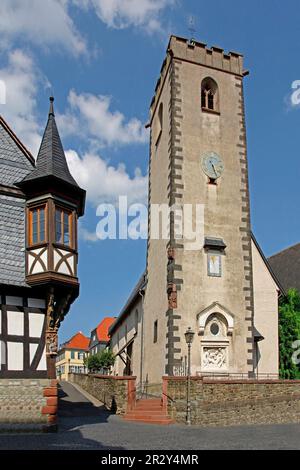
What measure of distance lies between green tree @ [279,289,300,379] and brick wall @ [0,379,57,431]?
56.8ft

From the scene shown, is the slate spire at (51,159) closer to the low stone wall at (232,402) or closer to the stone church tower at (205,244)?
the stone church tower at (205,244)

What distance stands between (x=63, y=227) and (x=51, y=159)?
96.4 inches

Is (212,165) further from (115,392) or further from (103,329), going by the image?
(103,329)

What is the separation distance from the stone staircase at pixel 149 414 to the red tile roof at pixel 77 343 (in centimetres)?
7782

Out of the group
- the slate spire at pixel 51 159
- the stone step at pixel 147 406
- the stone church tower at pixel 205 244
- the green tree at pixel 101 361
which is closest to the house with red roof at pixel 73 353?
the green tree at pixel 101 361

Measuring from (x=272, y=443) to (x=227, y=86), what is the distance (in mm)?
19976

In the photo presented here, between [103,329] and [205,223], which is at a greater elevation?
[205,223]

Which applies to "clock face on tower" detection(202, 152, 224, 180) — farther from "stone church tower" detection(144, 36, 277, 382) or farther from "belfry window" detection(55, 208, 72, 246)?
"belfry window" detection(55, 208, 72, 246)

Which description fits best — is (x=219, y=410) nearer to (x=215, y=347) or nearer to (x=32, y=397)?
(x=215, y=347)

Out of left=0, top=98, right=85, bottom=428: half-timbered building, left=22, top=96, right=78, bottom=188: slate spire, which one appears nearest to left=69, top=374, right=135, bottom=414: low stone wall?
left=0, top=98, right=85, bottom=428: half-timbered building

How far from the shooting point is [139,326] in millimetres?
33031

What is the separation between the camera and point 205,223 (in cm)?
2573

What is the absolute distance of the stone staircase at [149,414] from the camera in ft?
66.7

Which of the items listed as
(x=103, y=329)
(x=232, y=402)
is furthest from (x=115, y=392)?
(x=103, y=329)
